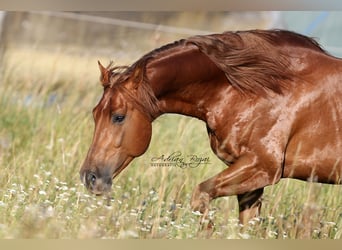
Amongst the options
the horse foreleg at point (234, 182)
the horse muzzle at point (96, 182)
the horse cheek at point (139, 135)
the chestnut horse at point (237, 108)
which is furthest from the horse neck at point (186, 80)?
the horse muzzle at point (96, 182)

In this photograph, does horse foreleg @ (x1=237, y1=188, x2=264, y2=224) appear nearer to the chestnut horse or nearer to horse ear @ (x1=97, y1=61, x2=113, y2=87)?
the chestnut horse

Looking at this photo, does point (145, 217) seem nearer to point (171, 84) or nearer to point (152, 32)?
point (171, 84)

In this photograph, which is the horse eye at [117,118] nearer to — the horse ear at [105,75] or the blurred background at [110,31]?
the horse ear at [105,75]

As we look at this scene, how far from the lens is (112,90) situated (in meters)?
3.89

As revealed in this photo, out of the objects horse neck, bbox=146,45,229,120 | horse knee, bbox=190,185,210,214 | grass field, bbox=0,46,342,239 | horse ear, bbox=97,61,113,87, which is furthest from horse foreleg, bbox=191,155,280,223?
horse ear, bbox=97,61,113,87

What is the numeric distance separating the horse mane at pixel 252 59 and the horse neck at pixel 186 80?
0.07m

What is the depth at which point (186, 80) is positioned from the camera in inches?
152

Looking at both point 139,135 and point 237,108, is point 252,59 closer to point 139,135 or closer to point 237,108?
point 237,108

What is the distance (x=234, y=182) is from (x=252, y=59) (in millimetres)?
835

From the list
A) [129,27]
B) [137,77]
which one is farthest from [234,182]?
[129,27]
